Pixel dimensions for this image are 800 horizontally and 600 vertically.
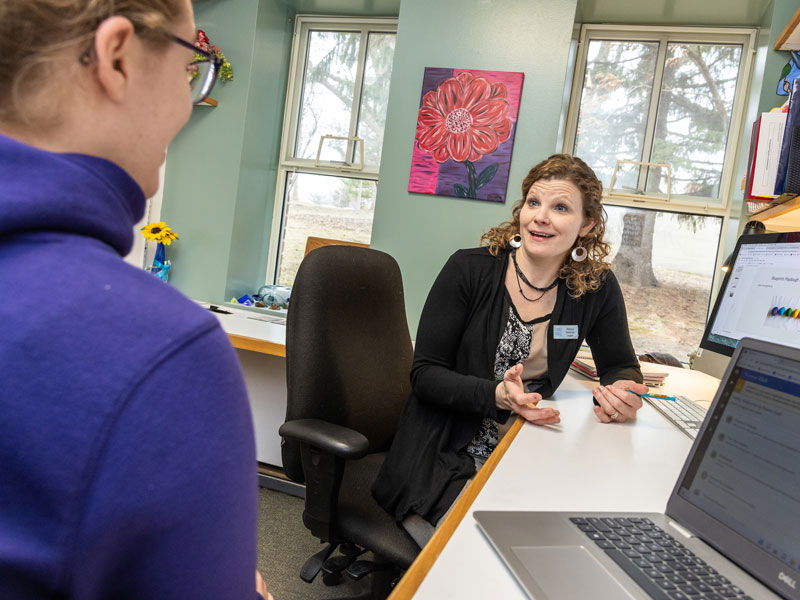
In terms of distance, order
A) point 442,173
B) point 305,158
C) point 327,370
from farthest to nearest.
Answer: point 305,158 → point 442,173 → point 327,370

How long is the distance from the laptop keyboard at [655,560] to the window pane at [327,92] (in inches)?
130

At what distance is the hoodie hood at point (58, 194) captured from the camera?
0.39m

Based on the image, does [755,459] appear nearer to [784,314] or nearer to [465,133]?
[784,314]

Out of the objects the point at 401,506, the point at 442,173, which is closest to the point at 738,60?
the point at 442,173

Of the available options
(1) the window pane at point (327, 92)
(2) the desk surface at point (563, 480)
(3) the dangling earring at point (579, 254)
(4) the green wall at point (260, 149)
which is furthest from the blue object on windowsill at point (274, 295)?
(2) the desk surface at point (563, 480)

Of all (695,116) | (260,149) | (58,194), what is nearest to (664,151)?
(695,116)

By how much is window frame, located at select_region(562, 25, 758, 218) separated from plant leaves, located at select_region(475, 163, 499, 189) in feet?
2.13

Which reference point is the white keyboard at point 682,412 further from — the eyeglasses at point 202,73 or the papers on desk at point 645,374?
the eyeglasses at point 202,73

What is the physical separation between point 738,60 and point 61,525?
3.80 meters

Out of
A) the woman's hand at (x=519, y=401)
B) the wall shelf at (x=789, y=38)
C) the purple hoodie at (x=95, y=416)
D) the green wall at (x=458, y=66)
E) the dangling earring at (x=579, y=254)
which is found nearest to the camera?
the purple hoodie at (x=95, y=416)

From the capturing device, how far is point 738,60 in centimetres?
319

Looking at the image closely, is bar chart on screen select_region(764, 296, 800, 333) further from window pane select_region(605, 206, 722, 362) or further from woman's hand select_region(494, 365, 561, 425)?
window pane select_region(605, 206, 722, 362)

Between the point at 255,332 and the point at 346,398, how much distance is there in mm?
1125

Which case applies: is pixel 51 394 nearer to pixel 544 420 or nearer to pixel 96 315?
pixel 96 315
